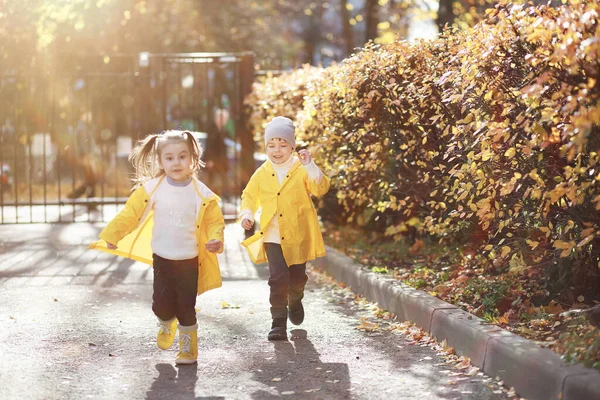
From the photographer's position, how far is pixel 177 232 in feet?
20.2

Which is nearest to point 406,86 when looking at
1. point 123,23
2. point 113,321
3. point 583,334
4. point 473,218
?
point 473,218

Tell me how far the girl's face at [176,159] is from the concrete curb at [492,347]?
1.89 m

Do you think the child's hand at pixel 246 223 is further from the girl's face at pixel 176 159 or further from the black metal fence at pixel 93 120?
the black metal fence at pixel 93 120

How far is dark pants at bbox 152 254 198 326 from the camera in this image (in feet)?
20.2

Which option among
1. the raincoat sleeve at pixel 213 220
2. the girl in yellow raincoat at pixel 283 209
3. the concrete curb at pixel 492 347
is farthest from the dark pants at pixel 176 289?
the concrete curb at pixel 492 347

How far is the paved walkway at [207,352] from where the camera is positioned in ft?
17.6

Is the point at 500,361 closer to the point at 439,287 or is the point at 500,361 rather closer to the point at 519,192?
the point at 519,192

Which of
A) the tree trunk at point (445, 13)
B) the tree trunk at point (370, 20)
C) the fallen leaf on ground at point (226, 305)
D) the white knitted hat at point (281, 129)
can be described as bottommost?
the fallen leaf on ground at point (226, 305)

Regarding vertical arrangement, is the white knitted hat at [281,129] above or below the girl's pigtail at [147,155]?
above

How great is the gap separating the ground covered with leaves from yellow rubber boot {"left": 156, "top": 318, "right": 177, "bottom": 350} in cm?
192

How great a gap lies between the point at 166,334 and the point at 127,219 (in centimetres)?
74

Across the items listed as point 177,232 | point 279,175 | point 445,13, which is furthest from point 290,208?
point 445,13

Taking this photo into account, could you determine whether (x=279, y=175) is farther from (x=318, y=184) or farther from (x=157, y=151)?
(x=157, y=151)

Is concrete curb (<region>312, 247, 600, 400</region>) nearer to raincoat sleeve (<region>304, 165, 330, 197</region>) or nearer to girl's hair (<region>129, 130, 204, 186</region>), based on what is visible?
raincoat sleeve (<region>304, 165, 330, 197</region>)
